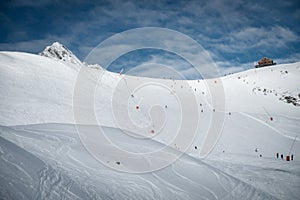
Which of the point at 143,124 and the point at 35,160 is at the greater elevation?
the point at 143,124

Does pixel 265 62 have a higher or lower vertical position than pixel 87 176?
higher

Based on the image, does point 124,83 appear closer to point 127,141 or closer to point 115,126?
point 115,126

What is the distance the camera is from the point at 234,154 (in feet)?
69.6

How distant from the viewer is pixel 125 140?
15508 millimetres

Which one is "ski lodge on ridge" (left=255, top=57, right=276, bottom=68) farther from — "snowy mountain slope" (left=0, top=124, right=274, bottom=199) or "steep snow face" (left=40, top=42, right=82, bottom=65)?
"snowy mountain slope" (left=0, top=124, right=274, bottom=199)

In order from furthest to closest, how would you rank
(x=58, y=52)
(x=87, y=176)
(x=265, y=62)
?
(x=265, y=62)
(x=58, y=52)
(x=87, y=176)

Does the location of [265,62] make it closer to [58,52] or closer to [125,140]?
[58,52]

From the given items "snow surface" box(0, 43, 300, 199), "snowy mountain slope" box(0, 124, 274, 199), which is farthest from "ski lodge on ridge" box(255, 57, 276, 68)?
"snowy mountain slope" box(0, 124, 274, 199)

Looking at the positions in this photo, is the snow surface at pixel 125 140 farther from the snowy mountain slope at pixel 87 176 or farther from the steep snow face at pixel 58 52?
the steep snow face at pixel 58 52

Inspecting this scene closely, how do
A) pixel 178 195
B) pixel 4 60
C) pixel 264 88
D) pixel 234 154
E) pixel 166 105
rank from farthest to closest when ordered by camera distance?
pixel 264 88, pixel 166 105, pixel 4 60, pixel 234 154, pixel 178 195

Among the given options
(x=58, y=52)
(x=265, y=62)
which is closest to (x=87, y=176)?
(x=58, y=52)

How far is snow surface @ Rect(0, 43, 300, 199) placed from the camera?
28.3 feet

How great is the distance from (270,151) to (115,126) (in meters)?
16.3

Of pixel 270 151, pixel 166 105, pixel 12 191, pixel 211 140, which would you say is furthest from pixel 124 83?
pixel 12 191
